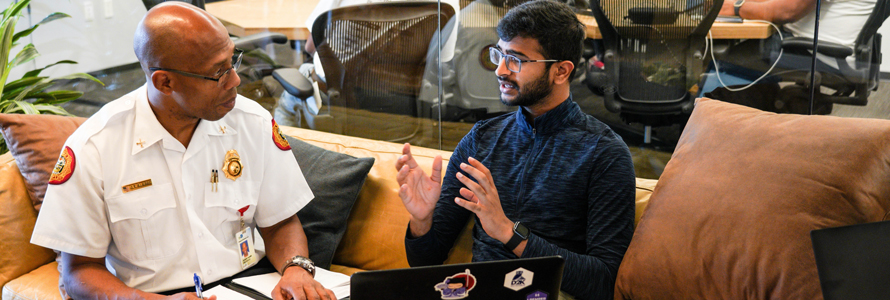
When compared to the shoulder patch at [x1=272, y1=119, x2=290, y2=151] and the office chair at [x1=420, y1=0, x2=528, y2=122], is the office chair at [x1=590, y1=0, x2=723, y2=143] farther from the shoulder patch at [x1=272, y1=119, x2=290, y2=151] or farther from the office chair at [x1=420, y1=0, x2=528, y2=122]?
the shoulder patch at [x1=272, y1=119, x2=290, y2=151]

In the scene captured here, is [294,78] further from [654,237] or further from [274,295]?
[654,237]

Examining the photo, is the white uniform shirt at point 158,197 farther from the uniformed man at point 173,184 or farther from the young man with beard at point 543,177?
the young man with beard at point 543,177

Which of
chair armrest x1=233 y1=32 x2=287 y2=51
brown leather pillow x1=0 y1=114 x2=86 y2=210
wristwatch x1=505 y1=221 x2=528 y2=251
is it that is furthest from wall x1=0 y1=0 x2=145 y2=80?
wristwatch x1=505 y1=221 x2=528 y2=251

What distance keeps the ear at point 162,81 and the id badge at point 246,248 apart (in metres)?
0.41

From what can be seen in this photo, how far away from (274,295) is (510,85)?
0.78 meters

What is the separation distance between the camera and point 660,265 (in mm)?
1441

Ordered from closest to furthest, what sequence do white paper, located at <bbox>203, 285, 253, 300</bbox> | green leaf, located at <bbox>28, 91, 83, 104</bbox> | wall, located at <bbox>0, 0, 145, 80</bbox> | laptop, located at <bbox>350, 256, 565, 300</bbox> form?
laptop, located at <bbox>350, 256, 565, 300</bbox> < white paper, located at <bbox>203, 285, 253, 300</bbox> < green leaf, located at <bbox>28, 91, 83, 104</bbox> < wall, located at <bbox>0, 0, 145, 80</bbox>

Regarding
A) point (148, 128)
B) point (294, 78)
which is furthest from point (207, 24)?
point (294, 78)

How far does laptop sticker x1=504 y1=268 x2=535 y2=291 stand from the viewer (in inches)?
A: 44.8

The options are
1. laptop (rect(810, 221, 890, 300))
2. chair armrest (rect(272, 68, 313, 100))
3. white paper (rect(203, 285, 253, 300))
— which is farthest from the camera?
chair armrest (rect(272, 68, 313, 100))

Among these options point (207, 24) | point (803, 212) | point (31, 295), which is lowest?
point (31, 295)

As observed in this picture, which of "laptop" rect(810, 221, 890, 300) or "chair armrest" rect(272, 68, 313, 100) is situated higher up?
"laptop" rect(810, 221, 890, 300)

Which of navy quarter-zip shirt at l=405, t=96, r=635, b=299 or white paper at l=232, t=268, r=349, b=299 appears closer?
navy quarter-zip shirt at l=405, t=96, r=635, b=299

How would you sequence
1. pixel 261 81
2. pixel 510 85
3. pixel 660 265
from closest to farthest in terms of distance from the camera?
pixel 660 265 → pixel 510 85 → pixel 261 81
